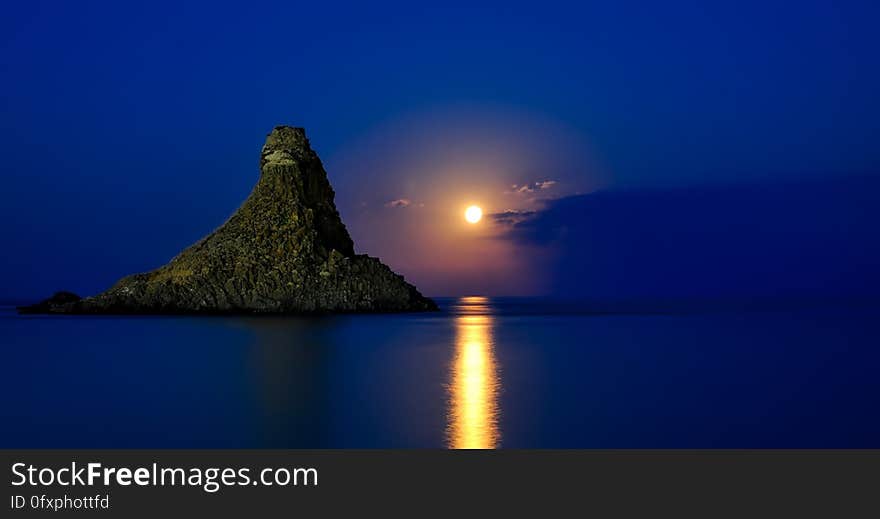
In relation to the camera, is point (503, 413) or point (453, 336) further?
point (453, 336)

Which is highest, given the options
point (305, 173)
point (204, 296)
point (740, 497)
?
point (305, 173)

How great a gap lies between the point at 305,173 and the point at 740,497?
96.4 meters

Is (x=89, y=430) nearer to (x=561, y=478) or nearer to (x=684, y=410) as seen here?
(x=561, y=478)

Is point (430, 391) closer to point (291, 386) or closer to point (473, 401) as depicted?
point (473, 401)

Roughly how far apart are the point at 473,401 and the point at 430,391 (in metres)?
2.97

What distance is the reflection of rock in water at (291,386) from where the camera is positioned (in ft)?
74.1

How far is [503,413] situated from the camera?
25656 millimetres

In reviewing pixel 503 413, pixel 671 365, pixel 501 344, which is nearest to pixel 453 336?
pixel 501 344

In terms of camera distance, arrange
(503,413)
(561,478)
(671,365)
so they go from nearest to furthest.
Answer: (561,478)
(503,413)
(671,365)

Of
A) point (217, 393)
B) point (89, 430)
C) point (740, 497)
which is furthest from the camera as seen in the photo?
point (217, 393)

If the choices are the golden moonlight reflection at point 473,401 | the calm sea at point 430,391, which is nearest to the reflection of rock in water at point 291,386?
the calm sea at point 430,391

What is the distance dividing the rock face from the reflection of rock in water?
3147 centimetres

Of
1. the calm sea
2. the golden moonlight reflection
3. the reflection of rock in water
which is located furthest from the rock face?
the golden moonlight reflection

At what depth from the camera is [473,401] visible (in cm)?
2872
